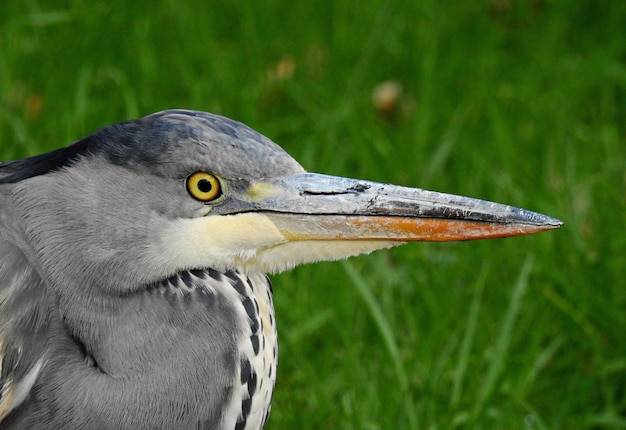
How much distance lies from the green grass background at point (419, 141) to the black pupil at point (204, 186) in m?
1.12

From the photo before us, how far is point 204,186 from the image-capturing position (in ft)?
7.71

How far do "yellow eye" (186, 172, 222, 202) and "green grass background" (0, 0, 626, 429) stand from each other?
3.64 ft

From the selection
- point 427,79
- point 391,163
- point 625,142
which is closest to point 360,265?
point 391,163

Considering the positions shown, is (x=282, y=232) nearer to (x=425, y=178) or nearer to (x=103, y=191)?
(x=103, y=191)

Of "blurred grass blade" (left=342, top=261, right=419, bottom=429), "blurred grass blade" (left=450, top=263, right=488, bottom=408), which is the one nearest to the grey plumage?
"blurred grass blade" (left=342, top=261, right=419, bottom=429)

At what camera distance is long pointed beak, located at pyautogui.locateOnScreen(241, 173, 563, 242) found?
7.88 ft

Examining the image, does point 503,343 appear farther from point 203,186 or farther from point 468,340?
point 203,186

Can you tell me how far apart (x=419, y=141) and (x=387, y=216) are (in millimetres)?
2195

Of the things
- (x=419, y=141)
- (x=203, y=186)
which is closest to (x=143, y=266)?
(x=203, y=186)

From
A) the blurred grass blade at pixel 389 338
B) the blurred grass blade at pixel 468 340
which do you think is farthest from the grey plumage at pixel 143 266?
the blurred grass blade at pixel 468 340

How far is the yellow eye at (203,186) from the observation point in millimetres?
2338

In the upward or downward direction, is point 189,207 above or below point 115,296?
above

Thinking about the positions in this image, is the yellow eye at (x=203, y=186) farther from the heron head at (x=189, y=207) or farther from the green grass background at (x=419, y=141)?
the green grass background at (x=419, y=141)

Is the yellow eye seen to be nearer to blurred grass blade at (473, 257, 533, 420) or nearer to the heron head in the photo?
the heron head
